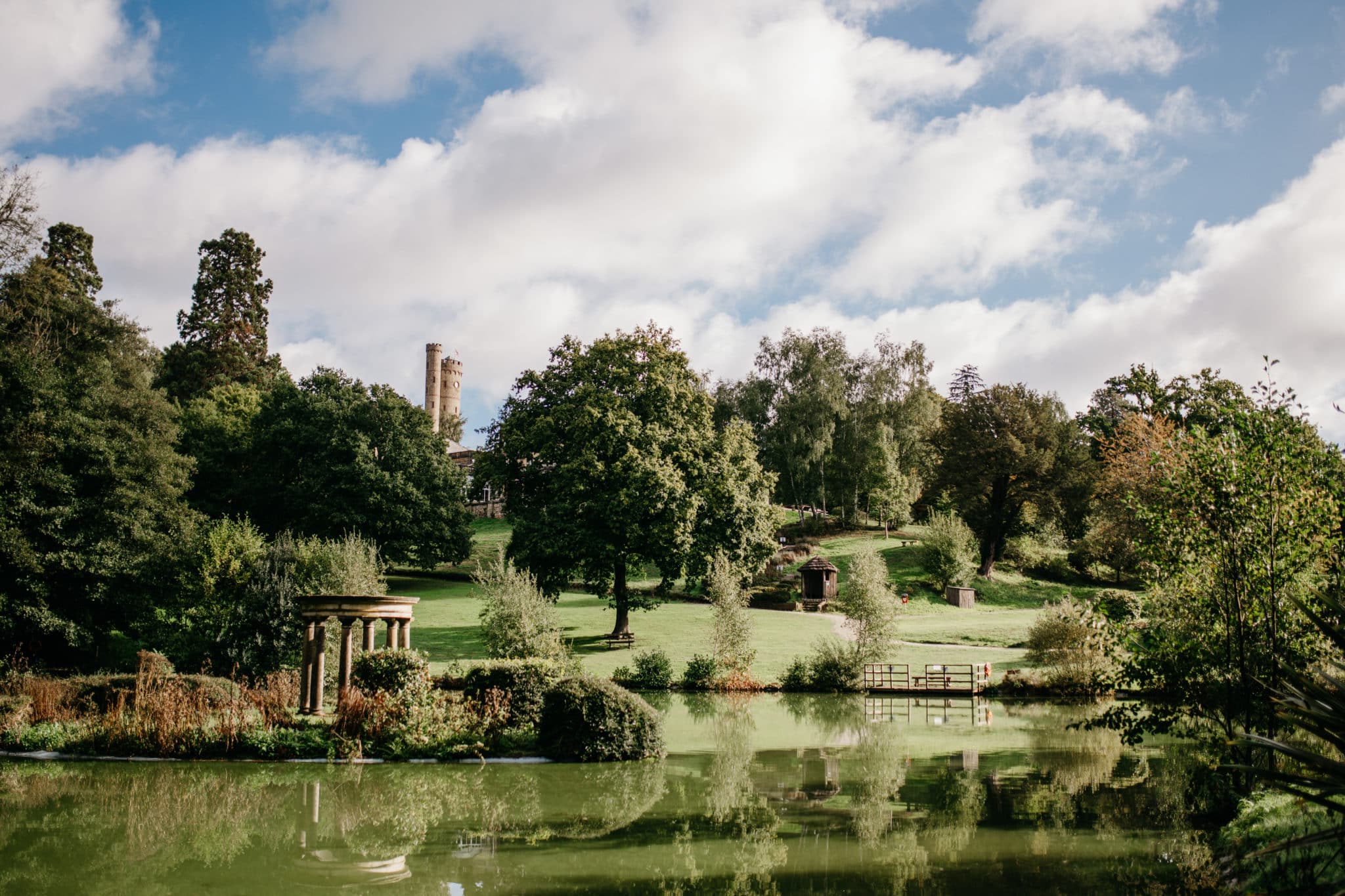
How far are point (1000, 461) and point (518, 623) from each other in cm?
4458

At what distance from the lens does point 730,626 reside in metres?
33.2

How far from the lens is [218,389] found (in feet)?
192

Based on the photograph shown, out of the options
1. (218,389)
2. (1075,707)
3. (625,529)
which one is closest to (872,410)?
(625,529)

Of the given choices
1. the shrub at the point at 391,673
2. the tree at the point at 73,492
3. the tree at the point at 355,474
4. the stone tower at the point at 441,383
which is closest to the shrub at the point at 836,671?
the shrub at the point at 391,673

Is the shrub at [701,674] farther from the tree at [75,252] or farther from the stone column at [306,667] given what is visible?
the tree at [75,252]

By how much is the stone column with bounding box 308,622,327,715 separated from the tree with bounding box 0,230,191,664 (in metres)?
14.4

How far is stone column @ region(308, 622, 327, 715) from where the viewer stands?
2014cm

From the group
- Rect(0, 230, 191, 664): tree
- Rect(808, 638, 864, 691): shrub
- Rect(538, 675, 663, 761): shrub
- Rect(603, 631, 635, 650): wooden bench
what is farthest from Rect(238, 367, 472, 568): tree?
Rect(538, 675, 663, 761): shrub

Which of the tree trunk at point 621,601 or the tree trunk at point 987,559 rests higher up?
the tree trunk at point 987,559

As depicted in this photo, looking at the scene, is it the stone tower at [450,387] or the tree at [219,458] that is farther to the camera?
the stone tower at [450,387]

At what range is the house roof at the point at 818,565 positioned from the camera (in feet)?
174

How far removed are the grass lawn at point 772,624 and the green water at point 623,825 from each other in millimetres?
15680

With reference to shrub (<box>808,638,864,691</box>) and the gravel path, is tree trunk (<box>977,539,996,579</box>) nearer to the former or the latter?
the gravel path

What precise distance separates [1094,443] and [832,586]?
3621 cm
